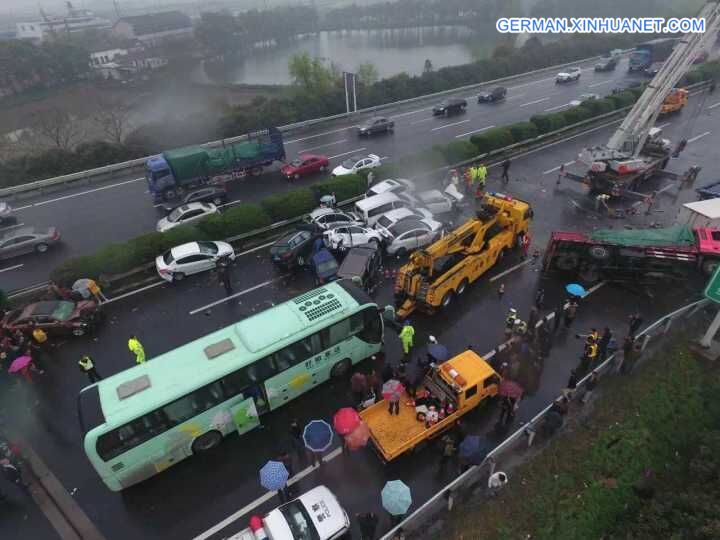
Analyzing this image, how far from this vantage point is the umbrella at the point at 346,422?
36.8 ft

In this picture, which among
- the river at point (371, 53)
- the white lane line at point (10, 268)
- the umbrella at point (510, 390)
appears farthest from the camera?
the river at point (371, 53)

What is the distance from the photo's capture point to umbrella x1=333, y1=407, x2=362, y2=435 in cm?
1121

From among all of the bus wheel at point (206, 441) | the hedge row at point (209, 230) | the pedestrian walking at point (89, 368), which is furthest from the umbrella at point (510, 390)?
the hedge row at point (209, 230)

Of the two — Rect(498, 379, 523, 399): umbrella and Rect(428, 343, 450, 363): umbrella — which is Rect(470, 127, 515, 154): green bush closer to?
Rect(428, 343, 450, 363): umbrella

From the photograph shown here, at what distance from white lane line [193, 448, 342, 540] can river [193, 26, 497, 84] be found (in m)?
71.6

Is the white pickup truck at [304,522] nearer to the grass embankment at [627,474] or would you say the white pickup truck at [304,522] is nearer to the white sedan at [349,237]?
the grass embankment at [627,474]

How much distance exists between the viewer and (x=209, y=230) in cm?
2184

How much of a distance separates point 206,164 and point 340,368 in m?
19.1

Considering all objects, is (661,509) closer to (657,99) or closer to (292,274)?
(292,274)

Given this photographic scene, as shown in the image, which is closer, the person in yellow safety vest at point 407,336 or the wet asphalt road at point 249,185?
the person in yellow safety vest at point 407,336

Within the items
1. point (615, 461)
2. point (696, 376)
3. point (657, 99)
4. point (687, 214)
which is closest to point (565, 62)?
point (657, 99)

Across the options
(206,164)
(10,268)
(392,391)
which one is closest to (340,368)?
(392,391)

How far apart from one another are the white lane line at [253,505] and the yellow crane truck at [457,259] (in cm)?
644

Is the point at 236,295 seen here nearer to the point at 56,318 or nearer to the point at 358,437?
the point at 56,318
